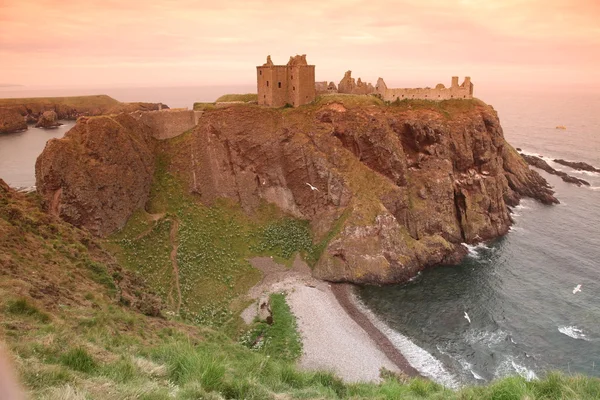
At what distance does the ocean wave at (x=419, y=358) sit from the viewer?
32594mm

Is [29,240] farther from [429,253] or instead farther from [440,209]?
[440,209]

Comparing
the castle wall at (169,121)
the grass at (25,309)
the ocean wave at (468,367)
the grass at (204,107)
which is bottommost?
the ocean wave at (468,367)

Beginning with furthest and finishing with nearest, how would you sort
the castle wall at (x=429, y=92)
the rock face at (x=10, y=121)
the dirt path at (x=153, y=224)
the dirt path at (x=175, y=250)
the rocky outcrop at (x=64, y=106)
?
the rocky outcrop at (x=64, y=106) → the rock face at (x=10, y=121) → the castle wall at (x=429, y=92) → the dirt path at (x=153, y=224) → the dirt path at (x=175, y=250)

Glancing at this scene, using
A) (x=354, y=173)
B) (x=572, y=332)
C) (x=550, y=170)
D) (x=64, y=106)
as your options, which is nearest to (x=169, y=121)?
(x=354, y=173)

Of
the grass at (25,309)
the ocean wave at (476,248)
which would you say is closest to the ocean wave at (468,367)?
the ocean wave at (476,248)

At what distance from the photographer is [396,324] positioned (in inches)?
1574

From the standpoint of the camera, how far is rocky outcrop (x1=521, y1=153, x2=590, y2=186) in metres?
84.4

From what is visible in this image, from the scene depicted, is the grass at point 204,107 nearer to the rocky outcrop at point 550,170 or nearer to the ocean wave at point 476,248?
the ocean wave at point 476,248

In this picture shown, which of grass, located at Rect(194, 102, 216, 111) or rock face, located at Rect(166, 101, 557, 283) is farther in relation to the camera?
grass, located at Rect(194, 102, 216, 111)

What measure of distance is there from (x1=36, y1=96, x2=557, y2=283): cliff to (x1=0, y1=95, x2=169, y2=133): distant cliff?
6113 centimetres

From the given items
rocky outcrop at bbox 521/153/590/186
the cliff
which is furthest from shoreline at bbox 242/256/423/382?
rocky outcrop at bbox 521/153/590/186

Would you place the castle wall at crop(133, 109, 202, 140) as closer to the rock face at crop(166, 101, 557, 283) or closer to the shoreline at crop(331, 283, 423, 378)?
the rock face at crop(166, 101, 557, 283)

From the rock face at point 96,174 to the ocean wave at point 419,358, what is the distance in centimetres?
2926

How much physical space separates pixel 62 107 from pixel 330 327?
123072 mm
